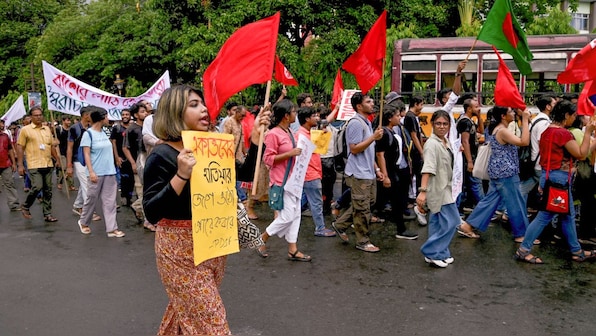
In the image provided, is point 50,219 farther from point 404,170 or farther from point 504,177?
point 504,177

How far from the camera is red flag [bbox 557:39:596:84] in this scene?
6.21 m

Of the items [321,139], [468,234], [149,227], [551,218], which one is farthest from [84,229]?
[551,218]

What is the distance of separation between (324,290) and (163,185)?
2852 mm

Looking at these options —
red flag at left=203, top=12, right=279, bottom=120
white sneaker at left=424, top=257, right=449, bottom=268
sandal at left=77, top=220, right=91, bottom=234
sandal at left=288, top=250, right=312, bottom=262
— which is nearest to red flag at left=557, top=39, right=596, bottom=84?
white sneaker at left=424, top=257, right=449, bottom=268

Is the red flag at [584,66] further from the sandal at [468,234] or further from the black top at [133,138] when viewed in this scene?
the black top at [133,138]

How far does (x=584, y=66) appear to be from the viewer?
6.27 metres

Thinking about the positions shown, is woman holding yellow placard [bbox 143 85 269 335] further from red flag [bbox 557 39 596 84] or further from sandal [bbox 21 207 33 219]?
sandal [bbox 21 207 33 219]

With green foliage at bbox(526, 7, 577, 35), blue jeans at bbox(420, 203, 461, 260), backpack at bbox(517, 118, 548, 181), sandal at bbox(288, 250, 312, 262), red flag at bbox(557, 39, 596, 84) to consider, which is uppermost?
green foliage at bbox(526, 7, 577, 35)

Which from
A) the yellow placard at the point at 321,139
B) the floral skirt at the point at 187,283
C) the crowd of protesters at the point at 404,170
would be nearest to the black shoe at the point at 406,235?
the crowd of protesters at the point at 404,170

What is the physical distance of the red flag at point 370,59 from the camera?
22.5 ft

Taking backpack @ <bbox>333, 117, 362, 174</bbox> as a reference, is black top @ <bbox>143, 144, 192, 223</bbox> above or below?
above

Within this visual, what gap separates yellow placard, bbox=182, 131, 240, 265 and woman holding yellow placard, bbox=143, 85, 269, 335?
0.32 feet

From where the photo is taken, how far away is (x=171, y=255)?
297 centimetres

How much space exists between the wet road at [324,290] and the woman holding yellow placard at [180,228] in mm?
1532
